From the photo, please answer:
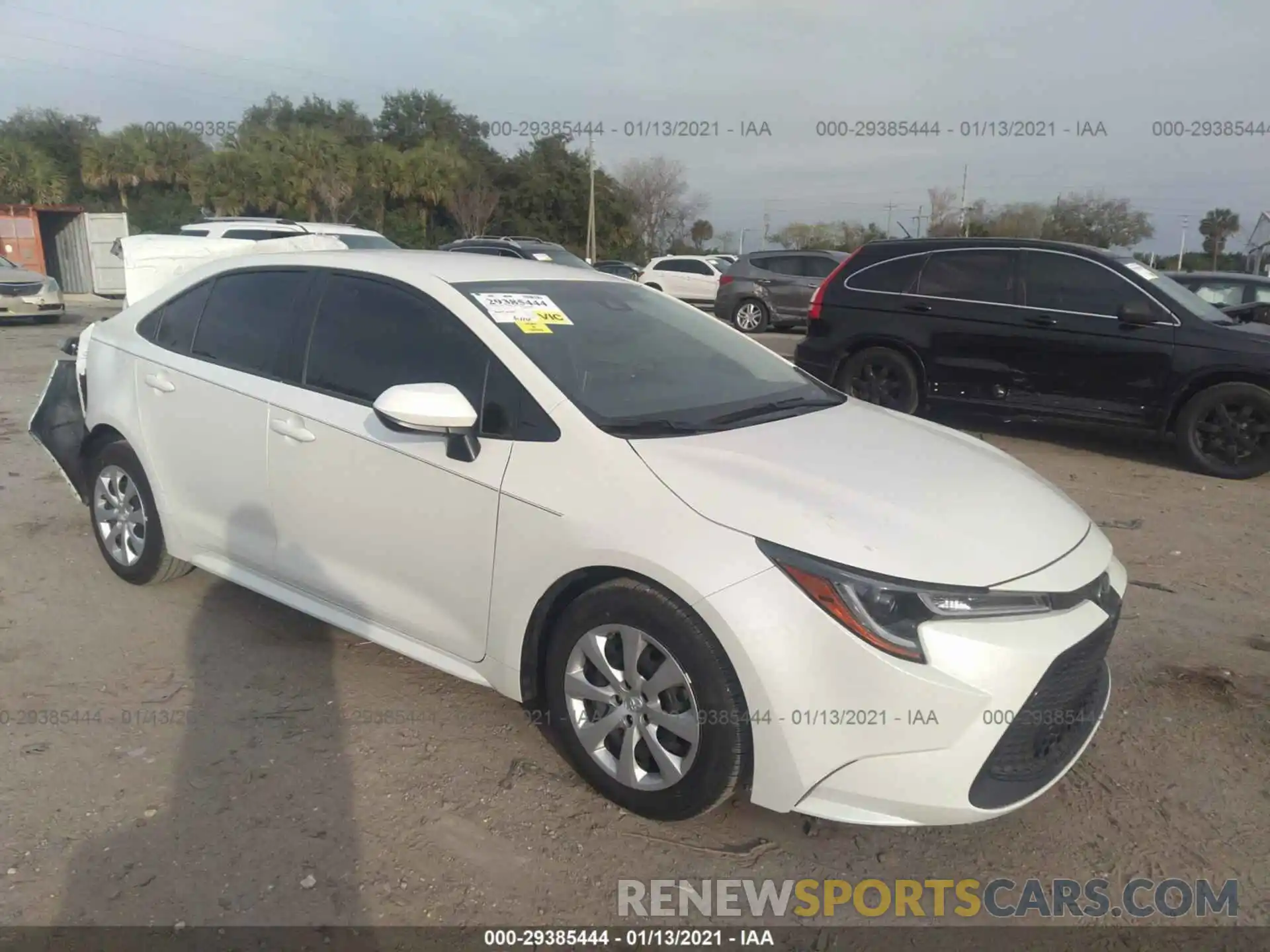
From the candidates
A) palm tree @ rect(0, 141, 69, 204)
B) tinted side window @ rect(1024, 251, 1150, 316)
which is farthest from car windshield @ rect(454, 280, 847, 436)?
palm tree @ rect(0, 141, 69, 204)

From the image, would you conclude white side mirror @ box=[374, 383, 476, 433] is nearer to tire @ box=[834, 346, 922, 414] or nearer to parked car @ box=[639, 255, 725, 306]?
tire @ box=[834, 346, 922, 414]

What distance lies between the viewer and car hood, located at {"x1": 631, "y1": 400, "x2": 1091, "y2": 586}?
8.38ft

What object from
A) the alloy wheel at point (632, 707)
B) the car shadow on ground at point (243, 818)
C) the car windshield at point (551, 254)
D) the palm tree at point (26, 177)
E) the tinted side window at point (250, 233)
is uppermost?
the palm tree at point (26, 177)

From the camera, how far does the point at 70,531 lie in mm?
5438

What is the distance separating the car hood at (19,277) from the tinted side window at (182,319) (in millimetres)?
15158

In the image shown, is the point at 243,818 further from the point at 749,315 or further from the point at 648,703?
the point at 749,315

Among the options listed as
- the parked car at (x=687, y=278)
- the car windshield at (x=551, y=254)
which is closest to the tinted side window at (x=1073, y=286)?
the car windshield at (x=551, y=254)

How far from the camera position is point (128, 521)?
176 inches

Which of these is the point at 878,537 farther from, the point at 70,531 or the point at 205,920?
the point at 70,531

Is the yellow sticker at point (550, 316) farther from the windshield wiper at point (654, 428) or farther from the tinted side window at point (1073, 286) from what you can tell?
the tinted side window at point (1073, 286)

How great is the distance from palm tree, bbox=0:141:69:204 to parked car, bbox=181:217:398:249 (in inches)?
785

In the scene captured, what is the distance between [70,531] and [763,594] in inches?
184

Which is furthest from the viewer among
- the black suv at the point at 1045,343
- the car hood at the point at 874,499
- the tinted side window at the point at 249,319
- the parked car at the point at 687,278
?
the parked car at the point at 687,278

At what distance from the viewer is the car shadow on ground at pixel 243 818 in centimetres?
252
